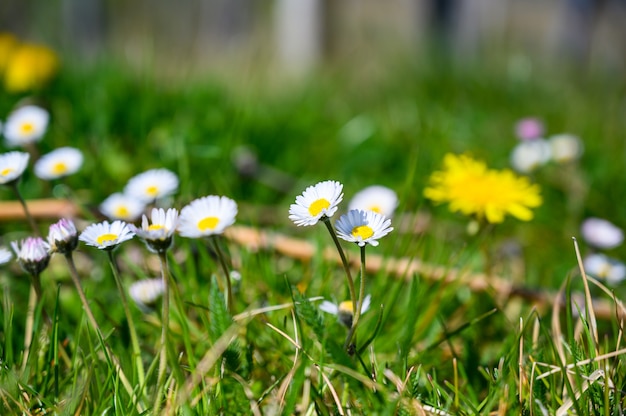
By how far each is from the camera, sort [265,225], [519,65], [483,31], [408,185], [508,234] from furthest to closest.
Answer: [483,31], [519,65], [508,234], [265,225], [408,185]

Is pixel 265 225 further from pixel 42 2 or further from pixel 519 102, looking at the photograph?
pixel 42 2

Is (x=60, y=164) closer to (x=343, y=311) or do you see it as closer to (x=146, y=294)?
(x=146, y=294)

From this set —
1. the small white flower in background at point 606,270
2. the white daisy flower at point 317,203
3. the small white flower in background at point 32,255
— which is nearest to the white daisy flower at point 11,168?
the small white flower in background at point 32,255

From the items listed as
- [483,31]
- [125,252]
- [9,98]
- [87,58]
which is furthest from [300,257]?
[483,31]

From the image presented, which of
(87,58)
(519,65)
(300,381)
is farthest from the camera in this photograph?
(87,58)

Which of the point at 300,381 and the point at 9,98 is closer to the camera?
the point at 300,381

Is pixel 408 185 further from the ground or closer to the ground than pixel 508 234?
further from the ground
